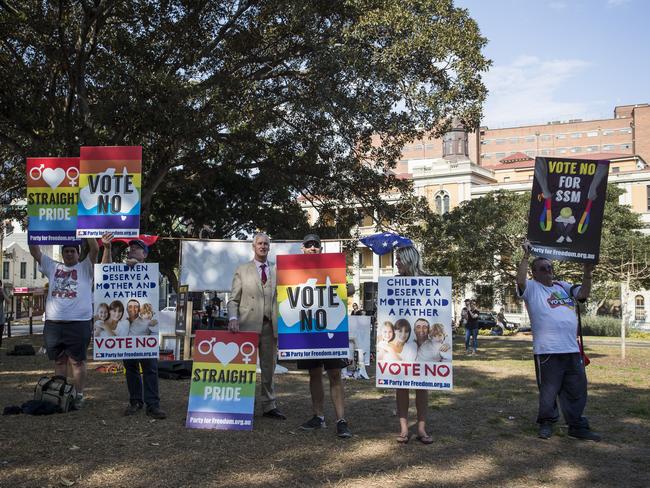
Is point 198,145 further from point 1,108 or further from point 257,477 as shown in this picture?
Result: point 257,477

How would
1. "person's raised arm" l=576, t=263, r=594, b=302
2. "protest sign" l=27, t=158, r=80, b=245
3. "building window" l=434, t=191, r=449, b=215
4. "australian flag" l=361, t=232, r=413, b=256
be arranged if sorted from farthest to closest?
"building window" l=434, t=191, r=449, b=215 < "australian flag" l=361, t=232, r=413, b=256 < "protest sign" l=27, t=158, r=80, b=245 < "person's raised arm" l=576, t=263, r=594, b=302

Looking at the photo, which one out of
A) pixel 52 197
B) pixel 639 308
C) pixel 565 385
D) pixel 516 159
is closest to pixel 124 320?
pixel 52 197

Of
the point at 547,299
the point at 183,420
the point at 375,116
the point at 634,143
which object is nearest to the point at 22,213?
the point at 375,116

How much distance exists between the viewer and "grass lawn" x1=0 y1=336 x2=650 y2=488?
16.4 ft

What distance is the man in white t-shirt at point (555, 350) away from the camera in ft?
21.9

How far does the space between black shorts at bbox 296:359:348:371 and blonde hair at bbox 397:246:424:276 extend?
1105 mm

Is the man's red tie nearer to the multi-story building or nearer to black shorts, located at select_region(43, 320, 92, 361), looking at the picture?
black shorts, located at select_region(43, 320, 92, 361)

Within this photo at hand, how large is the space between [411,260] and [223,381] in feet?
7.40

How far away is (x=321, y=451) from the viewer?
19.1ft

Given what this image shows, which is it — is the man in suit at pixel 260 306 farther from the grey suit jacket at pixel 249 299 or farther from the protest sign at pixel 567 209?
the protest sign at pixel 567 209

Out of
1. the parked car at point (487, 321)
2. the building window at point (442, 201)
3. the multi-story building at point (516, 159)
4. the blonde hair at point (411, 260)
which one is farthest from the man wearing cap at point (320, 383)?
the building window at point (442, 201)

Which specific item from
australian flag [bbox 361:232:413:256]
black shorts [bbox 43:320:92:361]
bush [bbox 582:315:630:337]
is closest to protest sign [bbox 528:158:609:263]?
black shorts [bbox 43:320:92:361]

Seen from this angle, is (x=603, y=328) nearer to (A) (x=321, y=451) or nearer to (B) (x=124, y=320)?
(B) (x=124, y=320)

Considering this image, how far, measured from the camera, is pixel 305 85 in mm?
17938
